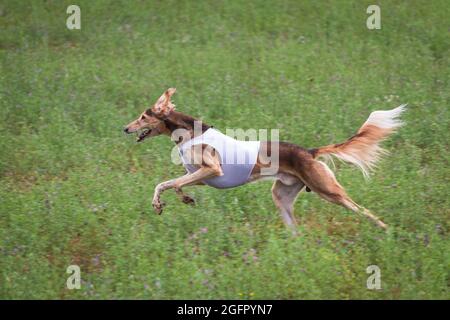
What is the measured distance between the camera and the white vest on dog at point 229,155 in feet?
27.2

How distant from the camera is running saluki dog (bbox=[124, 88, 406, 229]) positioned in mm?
8289

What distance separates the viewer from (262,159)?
27.5ft

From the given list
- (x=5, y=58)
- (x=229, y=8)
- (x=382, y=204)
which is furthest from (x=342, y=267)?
(x=229, y=8)

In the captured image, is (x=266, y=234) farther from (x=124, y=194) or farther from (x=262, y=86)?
(x=262, y=86)

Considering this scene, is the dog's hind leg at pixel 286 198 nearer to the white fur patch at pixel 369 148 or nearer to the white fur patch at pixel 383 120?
the white fur patch at pixel 369 148

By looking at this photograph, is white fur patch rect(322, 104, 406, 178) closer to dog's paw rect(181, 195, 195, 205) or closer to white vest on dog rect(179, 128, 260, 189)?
white vest on dog rect(179, 128, 260, 189)

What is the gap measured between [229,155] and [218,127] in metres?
3.04

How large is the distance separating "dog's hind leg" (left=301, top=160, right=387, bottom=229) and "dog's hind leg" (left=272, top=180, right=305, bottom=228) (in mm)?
381

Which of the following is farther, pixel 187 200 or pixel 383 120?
pixel 383 120

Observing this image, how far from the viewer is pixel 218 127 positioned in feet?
37.1
